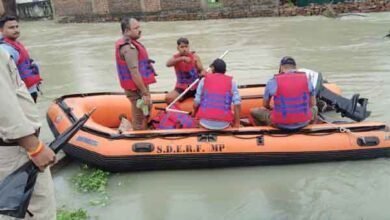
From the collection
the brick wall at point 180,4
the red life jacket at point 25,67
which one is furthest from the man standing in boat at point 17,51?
the brick wall at point 180,4

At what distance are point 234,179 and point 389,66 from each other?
17.9 feet

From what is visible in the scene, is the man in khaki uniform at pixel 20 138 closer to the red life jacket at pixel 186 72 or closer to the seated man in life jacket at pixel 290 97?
the seated man in life jacket at pixel 290 97

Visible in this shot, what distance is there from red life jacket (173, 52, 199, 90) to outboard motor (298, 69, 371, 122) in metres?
1.19

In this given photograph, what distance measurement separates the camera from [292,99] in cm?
467

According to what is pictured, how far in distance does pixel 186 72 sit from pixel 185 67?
65mm

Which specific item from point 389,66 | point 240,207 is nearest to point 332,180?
point 240,207

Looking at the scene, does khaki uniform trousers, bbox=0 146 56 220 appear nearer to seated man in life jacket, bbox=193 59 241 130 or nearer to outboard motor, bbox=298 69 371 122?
seated man in life jacket, bbox=193 59 241 130

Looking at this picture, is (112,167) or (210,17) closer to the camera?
(112,167)

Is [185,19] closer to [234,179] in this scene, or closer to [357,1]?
[357,1]

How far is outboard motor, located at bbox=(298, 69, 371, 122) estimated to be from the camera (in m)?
5.51

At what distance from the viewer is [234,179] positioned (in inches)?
183

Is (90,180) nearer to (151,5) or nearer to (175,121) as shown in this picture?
(175,121)

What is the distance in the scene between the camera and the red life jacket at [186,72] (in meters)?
5.40

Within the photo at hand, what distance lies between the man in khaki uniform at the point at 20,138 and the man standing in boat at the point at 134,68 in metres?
2.39
